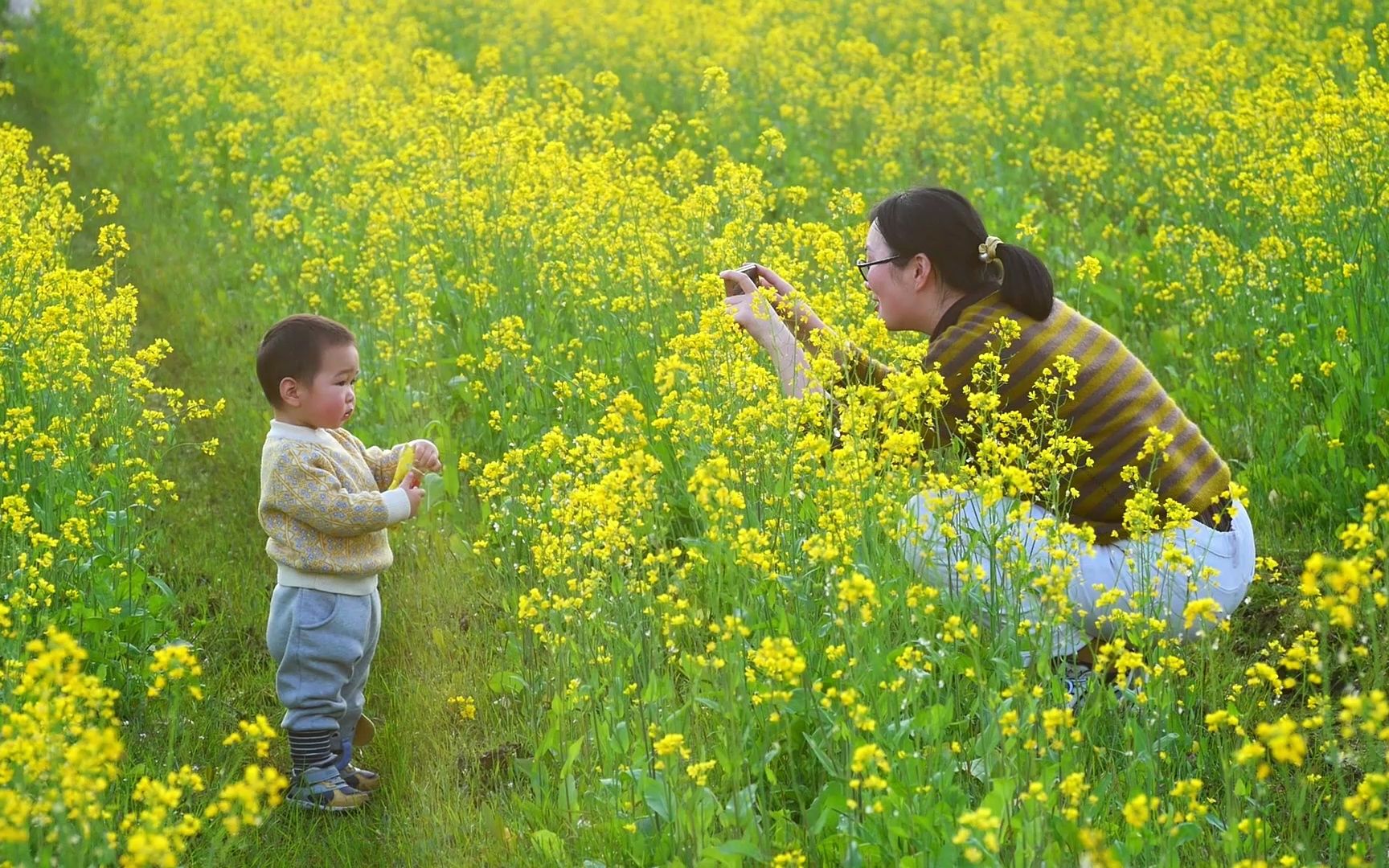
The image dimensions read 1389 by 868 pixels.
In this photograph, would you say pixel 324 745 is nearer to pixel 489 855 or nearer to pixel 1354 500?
pixel 489 855

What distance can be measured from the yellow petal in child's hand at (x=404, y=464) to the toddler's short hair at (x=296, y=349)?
35cm

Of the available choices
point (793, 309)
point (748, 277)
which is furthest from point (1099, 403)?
point (748, 277)

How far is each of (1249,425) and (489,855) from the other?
3.26 meters

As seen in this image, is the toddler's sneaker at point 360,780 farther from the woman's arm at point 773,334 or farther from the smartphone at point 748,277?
the smartphone at point 748,277

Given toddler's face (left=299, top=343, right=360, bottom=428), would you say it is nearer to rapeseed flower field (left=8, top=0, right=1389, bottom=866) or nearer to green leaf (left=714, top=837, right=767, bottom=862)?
rapeseed flower field (left=8, top=0, right=1389, bottom=866)

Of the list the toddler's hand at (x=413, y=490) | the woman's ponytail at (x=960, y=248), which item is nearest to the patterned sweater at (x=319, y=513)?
the toddler's hand at (x=413, y=490)

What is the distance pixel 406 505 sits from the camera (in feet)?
13.0

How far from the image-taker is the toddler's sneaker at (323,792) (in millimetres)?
3830

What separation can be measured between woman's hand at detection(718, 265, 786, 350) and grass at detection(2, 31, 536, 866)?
3.89ft

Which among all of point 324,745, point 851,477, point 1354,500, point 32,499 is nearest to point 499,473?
point 324,745

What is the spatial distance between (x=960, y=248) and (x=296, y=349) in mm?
1889

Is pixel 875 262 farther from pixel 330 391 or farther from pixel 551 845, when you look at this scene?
pixel 551 845

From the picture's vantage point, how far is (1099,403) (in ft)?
13.3

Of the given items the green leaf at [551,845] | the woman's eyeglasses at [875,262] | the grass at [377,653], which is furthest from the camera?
the woman's eyeglasses at [875,262]
